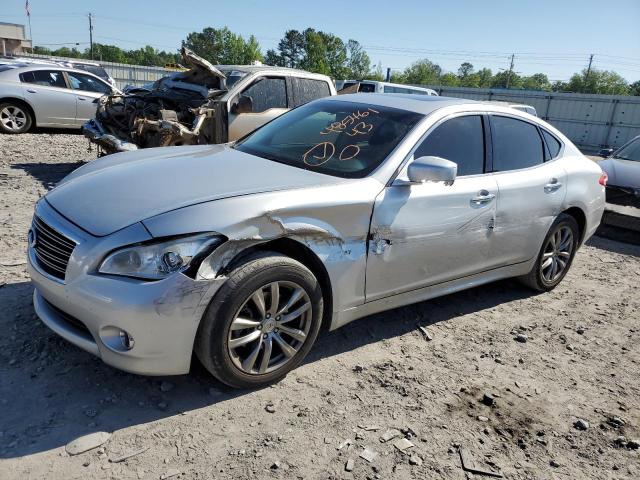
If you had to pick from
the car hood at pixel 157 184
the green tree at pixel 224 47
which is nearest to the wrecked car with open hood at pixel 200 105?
the car hood at pixel 157 184

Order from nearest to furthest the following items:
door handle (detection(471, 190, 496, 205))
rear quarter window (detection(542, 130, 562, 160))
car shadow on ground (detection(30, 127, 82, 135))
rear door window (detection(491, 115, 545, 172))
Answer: door handle (detection(471, 190, 496, 205)) → rear door window (detection(491, 115, 545, 172)) → rear quarter window (detection(542, 130, 562, 160)) → car shadow on ground (detection(30, 127, 82, 135))

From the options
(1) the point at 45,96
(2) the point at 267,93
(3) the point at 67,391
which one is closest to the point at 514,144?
(3) the point at 67,391

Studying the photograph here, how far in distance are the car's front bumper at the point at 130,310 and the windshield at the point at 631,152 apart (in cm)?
764

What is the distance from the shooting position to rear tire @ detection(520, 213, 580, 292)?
472 centimetres

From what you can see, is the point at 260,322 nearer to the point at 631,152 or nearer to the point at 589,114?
the point at 631,152

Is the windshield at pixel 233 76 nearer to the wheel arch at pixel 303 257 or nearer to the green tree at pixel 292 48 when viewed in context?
the wheel arch at pixel 303 257

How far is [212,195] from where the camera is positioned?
9.20 ft

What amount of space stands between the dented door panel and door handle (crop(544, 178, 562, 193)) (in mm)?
782

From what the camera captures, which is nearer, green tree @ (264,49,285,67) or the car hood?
the car hood

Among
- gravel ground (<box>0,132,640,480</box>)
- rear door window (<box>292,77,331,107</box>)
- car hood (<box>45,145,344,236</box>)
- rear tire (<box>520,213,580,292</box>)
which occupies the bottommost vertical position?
gravel ground (<box>0,132,640,480</box>)

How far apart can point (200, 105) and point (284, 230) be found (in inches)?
227

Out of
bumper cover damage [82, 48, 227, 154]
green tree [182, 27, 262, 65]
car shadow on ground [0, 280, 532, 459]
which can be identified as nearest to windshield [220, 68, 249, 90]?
bumper cover damage [82, 48, 227, 154]

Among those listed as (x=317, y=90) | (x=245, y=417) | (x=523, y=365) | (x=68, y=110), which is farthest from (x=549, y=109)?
(x=245, y=417)

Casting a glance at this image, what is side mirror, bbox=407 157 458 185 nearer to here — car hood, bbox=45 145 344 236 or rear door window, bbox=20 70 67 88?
car hood, bbox=45 145 344 236
